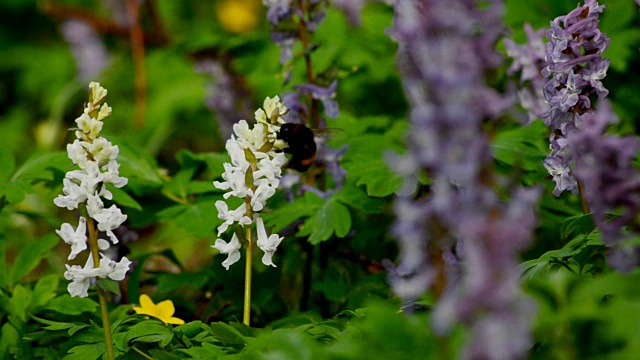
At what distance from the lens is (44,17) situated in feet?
23.7

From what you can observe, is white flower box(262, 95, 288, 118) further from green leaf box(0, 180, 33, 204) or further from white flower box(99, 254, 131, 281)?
green leaf box(0, 180, 33, 204)

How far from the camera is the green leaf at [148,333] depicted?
189 cm

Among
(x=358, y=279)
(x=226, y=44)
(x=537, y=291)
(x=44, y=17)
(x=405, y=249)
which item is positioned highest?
(x=44, y=17)

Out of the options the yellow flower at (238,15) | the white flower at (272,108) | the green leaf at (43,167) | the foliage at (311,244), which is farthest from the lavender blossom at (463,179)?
the yellow flower at (238,15)

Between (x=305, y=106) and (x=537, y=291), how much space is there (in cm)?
132

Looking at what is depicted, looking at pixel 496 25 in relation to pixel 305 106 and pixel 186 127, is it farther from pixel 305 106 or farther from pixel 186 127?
pixel 186 127

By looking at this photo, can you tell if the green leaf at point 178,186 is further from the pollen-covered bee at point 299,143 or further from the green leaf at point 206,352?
the green leaf at point 206,352

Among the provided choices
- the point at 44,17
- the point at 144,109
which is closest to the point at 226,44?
the point at 144,109

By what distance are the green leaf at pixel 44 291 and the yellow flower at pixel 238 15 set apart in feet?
14.0

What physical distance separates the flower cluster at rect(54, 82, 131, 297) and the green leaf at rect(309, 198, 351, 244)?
25.6 inches

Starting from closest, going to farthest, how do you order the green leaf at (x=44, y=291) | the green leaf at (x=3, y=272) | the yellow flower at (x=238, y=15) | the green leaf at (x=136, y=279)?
the green leaf at (x=44, y=291)
the green leaf at (x=3, y=272)
the green leaf at (x=136, y=279)
the yellow flower at (x=238, y=15)

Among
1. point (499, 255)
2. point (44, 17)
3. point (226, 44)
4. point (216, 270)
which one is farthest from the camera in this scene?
point (44, 17)

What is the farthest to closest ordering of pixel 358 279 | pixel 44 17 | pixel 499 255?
pixel 44 17, pixel 358 279, pixel 499 255

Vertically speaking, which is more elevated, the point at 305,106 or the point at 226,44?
the point at 226,44
